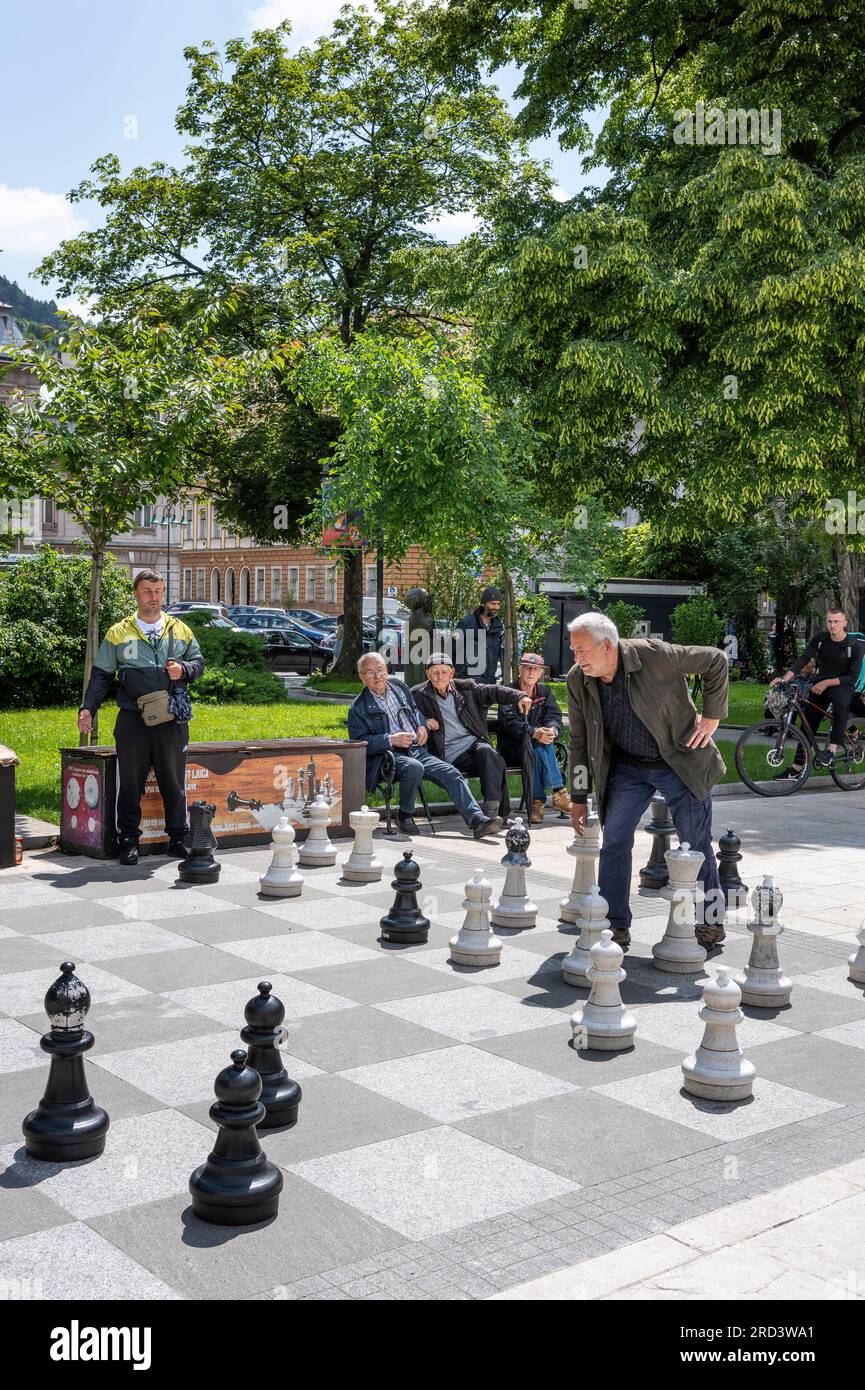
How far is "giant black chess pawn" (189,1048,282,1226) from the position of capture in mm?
3930

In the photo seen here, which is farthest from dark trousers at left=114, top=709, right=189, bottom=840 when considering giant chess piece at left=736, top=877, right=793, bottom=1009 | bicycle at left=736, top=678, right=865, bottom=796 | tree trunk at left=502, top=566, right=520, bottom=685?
tree trunk at left=502, top=566, right=520, bottom=685

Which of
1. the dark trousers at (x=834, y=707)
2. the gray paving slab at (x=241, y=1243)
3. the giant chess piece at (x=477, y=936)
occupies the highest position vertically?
the dark trousers at (x=834, y=707)

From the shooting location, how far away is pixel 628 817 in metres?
7.12

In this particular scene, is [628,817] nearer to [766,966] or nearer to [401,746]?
[766,966]

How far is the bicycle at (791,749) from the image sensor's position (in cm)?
1405

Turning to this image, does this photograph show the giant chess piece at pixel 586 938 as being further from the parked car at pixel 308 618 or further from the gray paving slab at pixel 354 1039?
the parked car at pixel 308 618

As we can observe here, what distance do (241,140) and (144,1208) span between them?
29471 mm

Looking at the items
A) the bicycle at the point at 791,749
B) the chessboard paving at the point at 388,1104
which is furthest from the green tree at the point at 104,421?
the bicycle at the point at 791,749

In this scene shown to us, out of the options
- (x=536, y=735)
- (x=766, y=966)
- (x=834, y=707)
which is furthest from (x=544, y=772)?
(x=766, y=966)

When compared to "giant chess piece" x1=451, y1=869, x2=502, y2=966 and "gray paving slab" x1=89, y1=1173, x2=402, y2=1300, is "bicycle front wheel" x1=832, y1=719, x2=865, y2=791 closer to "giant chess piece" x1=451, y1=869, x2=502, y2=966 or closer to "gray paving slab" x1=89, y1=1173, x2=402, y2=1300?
"giant chess piece" x1=451, y1=869, x2=502, y2=966

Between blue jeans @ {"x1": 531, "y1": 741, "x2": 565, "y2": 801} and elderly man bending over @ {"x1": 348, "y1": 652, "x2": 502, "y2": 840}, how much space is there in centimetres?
91

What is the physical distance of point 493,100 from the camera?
98.8 ft

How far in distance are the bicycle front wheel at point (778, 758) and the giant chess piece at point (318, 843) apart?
19.4ft

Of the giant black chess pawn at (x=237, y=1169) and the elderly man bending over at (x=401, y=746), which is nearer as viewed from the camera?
the giant black chess pawn at (x=237, y=1169)
